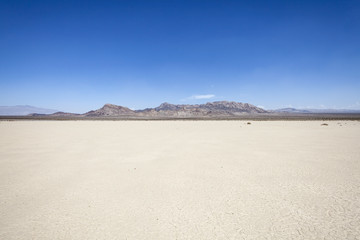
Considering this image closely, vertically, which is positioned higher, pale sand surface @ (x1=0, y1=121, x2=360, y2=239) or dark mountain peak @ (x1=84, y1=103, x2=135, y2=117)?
dark mountain peak @ (x1=84, y1=103, x2=135, y2=117)

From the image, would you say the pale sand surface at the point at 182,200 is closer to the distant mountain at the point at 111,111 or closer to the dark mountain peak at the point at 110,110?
the distant mountain at the point at 111,111

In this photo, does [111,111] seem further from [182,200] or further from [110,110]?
[182,200]

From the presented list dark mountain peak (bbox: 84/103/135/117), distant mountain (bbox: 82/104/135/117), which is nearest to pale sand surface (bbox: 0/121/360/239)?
distant mountain (bbox: 82/104/135/117)

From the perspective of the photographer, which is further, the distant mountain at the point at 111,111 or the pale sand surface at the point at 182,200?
the distant mountain at the point at 111,111

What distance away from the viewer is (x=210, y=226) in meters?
3.30

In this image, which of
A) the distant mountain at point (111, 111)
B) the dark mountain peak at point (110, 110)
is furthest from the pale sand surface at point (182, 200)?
the dark mountain peak at point (110, 110)

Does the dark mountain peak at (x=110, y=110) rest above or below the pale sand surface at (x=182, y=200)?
above

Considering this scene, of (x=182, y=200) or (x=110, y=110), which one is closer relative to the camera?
(x=182, y=200)

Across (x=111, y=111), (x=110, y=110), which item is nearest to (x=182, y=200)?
(x=111, y=111)

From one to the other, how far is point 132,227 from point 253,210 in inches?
96.4

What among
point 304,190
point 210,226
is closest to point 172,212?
point 210,226

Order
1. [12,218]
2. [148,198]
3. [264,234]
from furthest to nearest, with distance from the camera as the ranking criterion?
[148,198], [12,218], [264,234]

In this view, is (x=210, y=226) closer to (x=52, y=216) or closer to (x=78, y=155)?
(x=52, y=216)

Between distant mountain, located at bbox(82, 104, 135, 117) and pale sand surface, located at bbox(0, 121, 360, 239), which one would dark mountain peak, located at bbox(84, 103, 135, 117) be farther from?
pale sand surface, located at bbox(0, 121, 360, 239)
